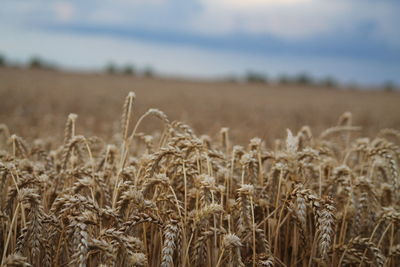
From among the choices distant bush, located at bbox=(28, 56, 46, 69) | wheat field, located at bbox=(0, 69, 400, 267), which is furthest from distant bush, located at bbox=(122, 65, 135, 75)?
wheat field, located at bbox=(0, 69, 400, 267)

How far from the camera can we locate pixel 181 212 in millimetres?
2201

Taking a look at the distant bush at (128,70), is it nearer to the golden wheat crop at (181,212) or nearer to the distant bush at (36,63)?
the distant bush at (36,63)

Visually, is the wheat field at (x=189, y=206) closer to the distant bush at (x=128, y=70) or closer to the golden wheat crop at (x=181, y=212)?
the golden wheat crop at (x=181, y=212)

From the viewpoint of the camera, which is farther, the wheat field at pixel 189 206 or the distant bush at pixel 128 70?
the distant bush at pixel 128 70

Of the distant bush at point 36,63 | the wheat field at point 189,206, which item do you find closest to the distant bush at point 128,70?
the distant bush at point 36,63

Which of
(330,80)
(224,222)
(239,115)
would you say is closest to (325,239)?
(224,222)

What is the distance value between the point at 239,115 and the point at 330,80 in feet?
109

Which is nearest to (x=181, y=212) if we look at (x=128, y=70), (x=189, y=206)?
(x=189, y=206)

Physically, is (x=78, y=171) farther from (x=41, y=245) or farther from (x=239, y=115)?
(x=239, y=115)

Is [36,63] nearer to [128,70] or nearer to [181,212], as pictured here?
[128,70]

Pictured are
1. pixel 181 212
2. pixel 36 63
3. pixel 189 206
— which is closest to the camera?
pixel 181 212

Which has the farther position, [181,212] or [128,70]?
[128,70]

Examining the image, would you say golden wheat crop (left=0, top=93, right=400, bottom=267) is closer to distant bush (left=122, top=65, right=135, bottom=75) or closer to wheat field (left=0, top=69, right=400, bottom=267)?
wheat field (left=0, top=69, right=400, bottom=267)

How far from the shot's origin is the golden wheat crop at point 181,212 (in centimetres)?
171
